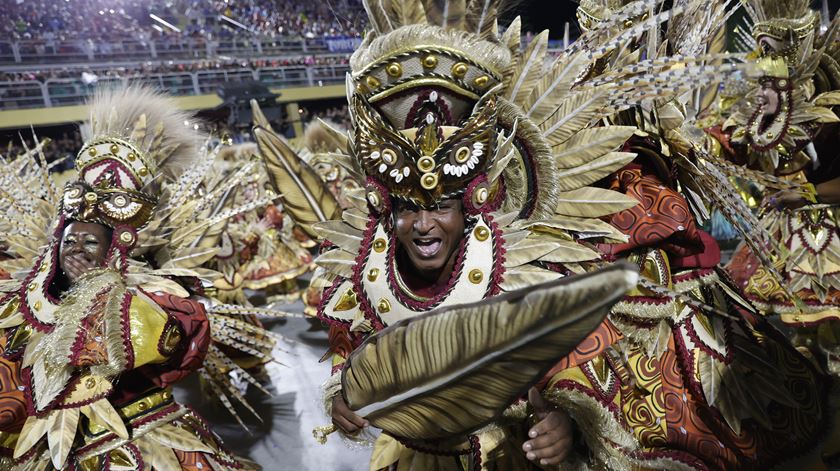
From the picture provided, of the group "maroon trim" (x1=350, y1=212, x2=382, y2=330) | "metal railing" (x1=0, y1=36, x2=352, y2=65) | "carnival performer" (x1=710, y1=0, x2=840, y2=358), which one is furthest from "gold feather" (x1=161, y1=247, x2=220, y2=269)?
"metal railing" (x1=0, y1=36, x2=352, y2=65)

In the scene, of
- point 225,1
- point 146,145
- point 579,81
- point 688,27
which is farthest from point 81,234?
point 225,1

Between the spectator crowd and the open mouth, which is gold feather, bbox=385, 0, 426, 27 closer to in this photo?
the open mouth

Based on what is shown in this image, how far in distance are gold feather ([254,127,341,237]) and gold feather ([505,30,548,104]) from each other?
27.6 inches

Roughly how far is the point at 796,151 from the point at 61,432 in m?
3.24

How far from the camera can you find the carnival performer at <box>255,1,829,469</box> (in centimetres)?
129

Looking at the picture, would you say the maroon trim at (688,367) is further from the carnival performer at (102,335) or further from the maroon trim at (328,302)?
the carnival performer at (102,335)

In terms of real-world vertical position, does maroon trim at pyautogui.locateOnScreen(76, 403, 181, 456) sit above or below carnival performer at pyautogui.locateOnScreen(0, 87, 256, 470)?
below

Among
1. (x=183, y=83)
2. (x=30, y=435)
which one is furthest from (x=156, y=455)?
(x=183, y=83)

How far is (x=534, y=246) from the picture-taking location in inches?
53.4

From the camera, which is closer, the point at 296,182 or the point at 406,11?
the point at 406,11

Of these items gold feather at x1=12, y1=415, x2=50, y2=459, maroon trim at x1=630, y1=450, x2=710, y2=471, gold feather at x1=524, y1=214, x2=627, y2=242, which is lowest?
maroon trim at x1=630, y1=450, x2=710, y2=471

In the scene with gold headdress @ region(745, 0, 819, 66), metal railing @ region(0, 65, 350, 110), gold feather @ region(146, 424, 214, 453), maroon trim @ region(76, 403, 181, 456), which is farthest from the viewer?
metal railing @ region(0, 65, 350, 110)

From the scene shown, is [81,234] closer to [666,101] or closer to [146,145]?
[146,145]

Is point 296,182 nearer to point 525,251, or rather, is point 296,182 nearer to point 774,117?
point 525,251
